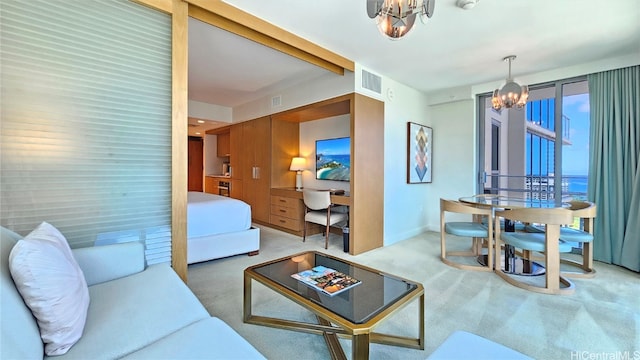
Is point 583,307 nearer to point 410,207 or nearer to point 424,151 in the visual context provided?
point 410,207

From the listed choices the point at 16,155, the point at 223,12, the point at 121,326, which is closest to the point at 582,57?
the point at 223,12

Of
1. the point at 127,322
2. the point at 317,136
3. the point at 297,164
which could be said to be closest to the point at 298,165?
the point at 297,164

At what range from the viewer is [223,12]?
2.25 m

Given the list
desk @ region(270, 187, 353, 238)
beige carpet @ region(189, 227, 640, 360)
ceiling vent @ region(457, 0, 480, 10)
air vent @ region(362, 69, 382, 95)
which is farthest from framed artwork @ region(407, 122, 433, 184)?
ceiling vent @ region(457, 0, 480, 10)

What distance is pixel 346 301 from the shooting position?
1.41m

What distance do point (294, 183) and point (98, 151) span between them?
3.71 meters

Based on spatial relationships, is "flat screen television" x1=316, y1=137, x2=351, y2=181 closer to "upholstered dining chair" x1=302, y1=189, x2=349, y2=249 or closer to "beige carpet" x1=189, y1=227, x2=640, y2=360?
"upholstered dining chair" x1=302, y1=189, x2=349, y2=249

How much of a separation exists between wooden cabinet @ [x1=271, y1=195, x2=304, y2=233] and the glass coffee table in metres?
2.31

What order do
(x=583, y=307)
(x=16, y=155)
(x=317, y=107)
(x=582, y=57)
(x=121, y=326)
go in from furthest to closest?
(x=317, y=107)
(x=582, y=57)
(x=583, y=307)
(x=16, y=155)
(x=121, y=326)

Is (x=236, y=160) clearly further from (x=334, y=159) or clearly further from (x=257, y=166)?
(x=334, y=159)

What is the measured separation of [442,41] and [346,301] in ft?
9.08

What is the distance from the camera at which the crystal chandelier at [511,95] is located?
310 cm

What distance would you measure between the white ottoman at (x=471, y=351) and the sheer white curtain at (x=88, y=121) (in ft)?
6.33

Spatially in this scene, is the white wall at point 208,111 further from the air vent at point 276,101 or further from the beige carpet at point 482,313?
the beige carpet at point 482,313
